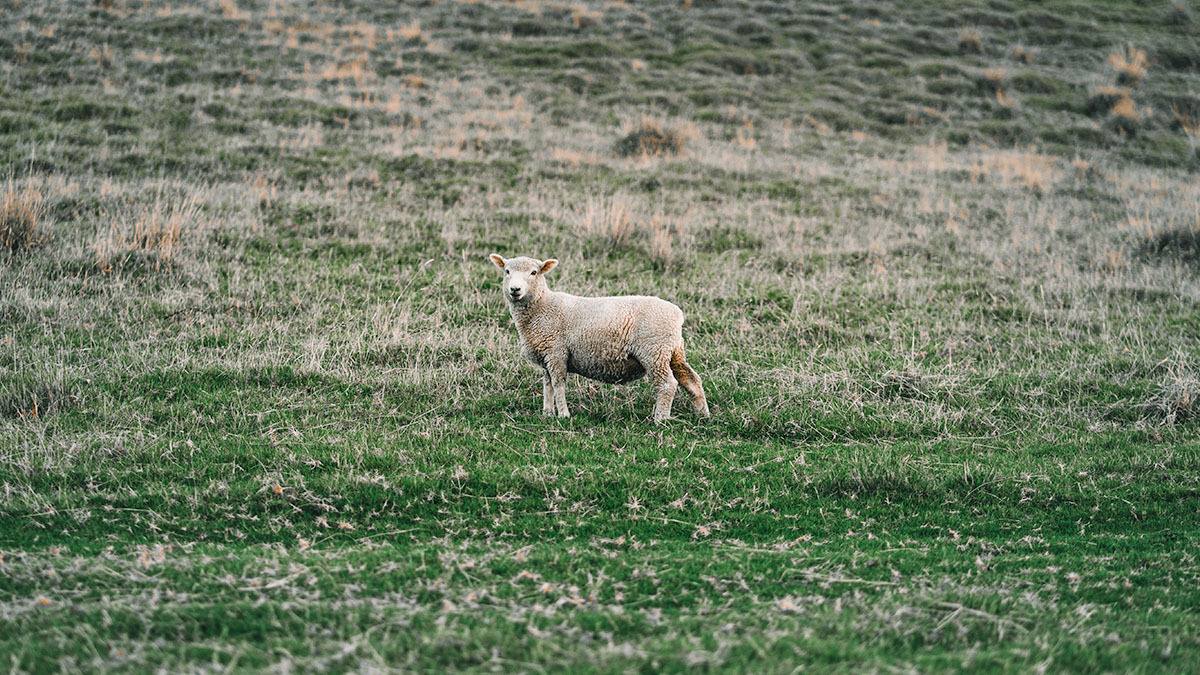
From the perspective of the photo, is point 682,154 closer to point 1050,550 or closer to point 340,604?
point 1050,550

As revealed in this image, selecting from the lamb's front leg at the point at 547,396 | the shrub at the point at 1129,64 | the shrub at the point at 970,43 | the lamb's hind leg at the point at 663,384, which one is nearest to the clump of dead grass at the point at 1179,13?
the shrub at the point at 1129,64

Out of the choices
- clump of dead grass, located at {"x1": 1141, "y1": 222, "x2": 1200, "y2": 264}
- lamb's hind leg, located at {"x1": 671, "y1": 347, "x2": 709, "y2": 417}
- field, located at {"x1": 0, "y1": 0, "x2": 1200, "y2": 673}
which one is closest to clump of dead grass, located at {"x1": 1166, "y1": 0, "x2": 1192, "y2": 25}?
field, located at {"x1": 0, "y1": 0, "x2": 1200, "y2": 673}

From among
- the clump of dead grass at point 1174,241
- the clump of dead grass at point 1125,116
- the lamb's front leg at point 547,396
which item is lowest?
the lamb's front leg at point 547,396

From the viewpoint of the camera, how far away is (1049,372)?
27.0 feet

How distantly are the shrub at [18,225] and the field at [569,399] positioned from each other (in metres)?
0.09

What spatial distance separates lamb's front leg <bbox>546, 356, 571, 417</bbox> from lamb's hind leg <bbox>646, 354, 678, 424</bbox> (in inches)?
30.6

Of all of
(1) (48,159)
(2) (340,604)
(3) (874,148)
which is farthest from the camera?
(3) (874,148)

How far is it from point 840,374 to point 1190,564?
3463mm

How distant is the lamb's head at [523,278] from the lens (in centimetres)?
674

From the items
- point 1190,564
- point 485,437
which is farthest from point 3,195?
point 1190,564

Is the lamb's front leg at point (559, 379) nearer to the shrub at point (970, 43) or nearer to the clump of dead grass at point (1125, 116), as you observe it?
the clump of dead grass at point (1125, 116)

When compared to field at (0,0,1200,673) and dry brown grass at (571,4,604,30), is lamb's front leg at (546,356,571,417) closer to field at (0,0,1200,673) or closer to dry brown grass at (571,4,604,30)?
field at (0,0,1200,673)

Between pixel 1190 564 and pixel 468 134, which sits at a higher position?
pixel 468 134

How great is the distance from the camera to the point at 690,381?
7.13 m
